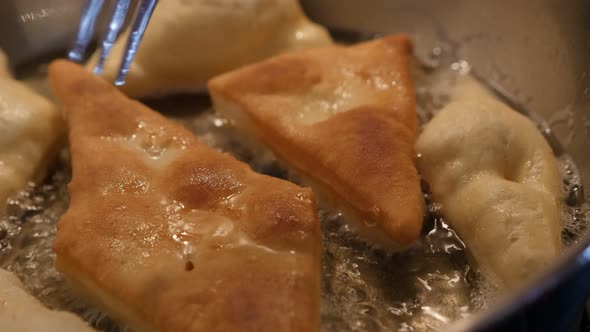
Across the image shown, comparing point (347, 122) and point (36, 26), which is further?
point (36, 26)

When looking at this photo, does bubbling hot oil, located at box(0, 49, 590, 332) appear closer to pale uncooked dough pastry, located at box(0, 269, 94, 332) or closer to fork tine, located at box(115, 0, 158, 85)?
pale uncooked dough pastry, located at box(0, 269, 94, 332)

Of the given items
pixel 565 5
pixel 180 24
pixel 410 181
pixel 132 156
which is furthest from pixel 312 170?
pixel 565 5

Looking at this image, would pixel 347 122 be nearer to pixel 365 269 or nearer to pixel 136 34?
pixel 365 269

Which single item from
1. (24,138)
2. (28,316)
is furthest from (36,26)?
(28,316)

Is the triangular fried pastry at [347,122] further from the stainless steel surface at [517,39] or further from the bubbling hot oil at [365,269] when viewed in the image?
the stainless steel surface at [517,39]

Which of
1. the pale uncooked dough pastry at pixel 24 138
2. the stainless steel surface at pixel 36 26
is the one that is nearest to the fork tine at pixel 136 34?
the pale uncooked dough pastry at pixel 24 138

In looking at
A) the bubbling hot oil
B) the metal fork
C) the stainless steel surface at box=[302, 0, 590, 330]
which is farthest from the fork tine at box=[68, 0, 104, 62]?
the stainless steel surface at box=[302, 0, 590, 330]
